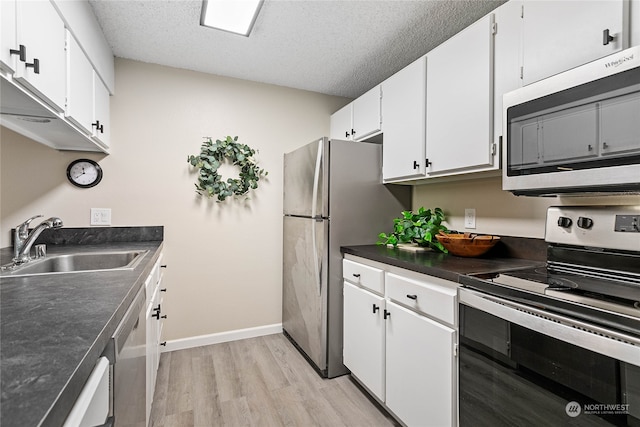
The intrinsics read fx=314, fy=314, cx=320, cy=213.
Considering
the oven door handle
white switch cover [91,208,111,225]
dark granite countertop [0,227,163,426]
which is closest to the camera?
dark granite countertop [0,227,163,426]

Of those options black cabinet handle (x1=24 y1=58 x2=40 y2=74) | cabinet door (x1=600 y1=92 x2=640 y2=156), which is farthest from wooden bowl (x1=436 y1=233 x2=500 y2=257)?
black cabinet handle (x1=24 y1=58 x2=40 y2=74)

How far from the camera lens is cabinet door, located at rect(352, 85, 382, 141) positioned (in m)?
2.36

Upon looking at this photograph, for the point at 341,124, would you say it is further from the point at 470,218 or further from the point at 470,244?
the point at 470,244

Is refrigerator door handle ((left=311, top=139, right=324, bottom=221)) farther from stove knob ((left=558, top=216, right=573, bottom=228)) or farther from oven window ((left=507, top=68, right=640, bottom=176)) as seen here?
stove knob ((left=558, top=216, right=573, bottom=228))

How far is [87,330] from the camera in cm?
69

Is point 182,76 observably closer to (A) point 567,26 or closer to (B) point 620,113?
(A) point 567,26

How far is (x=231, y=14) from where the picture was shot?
6.04 ft

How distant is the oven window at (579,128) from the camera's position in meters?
0.98

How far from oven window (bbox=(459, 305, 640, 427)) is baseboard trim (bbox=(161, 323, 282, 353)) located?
1.95 m

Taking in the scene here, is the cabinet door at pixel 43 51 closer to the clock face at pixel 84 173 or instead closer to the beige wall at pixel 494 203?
the clock face at pixel 84 173

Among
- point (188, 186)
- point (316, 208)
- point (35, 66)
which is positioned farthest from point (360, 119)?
point (35, 66)

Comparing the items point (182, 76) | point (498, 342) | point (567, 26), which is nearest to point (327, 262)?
point (498, 342)

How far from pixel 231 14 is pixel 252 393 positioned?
2.32 m

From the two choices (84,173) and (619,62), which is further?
(84,173)
